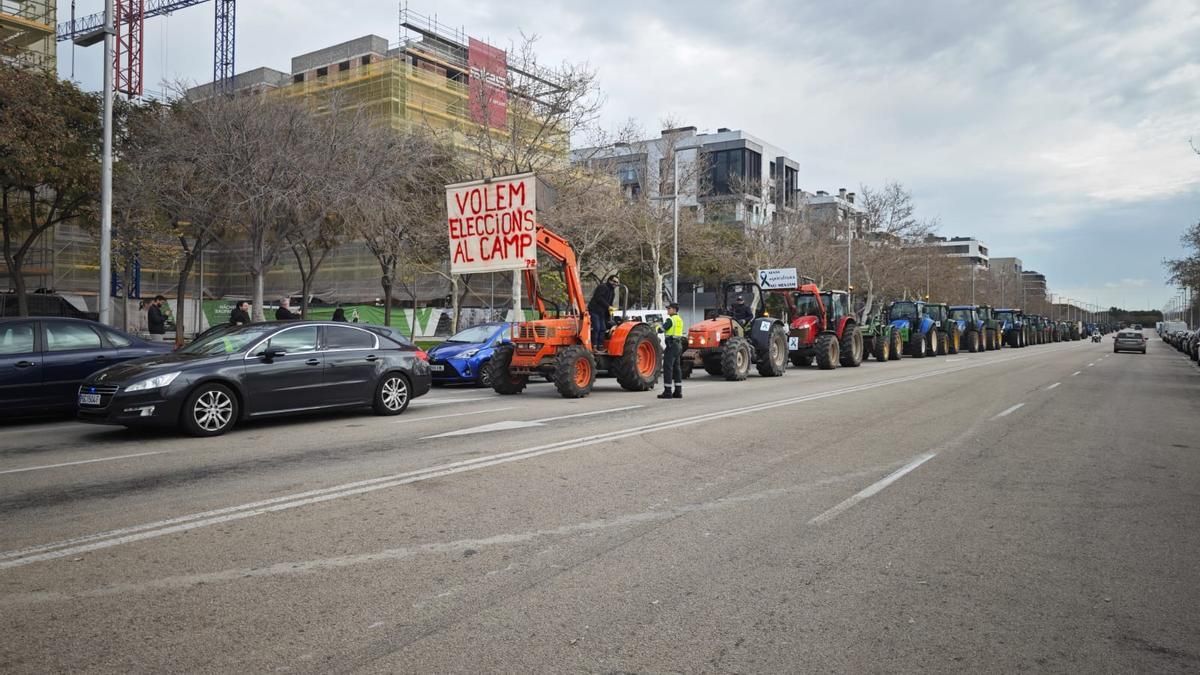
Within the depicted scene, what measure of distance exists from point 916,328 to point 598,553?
32.3m

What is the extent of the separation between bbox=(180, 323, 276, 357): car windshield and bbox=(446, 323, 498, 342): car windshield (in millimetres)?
7350

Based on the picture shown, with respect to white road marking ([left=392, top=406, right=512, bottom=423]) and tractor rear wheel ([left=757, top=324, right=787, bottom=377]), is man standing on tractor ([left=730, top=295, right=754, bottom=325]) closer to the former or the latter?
tractor rear wheel ([left=757, top=324, right=787, bottom=377])

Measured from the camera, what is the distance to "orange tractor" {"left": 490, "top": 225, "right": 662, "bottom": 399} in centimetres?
1437

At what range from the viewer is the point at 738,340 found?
19.4 metres

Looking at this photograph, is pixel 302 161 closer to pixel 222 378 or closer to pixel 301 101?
pixel 301 101

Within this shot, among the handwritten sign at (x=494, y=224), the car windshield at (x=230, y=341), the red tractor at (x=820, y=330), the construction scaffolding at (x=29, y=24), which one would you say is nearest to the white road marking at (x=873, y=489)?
the car windshield at (x=230, y=341)

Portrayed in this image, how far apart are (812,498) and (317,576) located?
384 cm

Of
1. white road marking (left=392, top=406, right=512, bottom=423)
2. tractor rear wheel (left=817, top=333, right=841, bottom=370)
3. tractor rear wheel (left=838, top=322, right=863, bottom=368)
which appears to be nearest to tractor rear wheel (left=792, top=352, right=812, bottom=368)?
tractor rear wheel (left=817, top=333, right=841, bottom=370)

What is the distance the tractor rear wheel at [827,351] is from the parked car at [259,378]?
14.6 meters

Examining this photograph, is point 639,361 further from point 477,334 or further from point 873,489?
point 873,489

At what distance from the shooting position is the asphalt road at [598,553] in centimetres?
368

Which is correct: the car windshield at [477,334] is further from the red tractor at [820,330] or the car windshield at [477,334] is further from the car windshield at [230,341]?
A: the red tractor at [820,330]

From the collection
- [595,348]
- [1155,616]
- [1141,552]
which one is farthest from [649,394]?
[1155,616]

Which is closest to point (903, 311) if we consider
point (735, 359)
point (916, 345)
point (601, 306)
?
point (916, 345)
